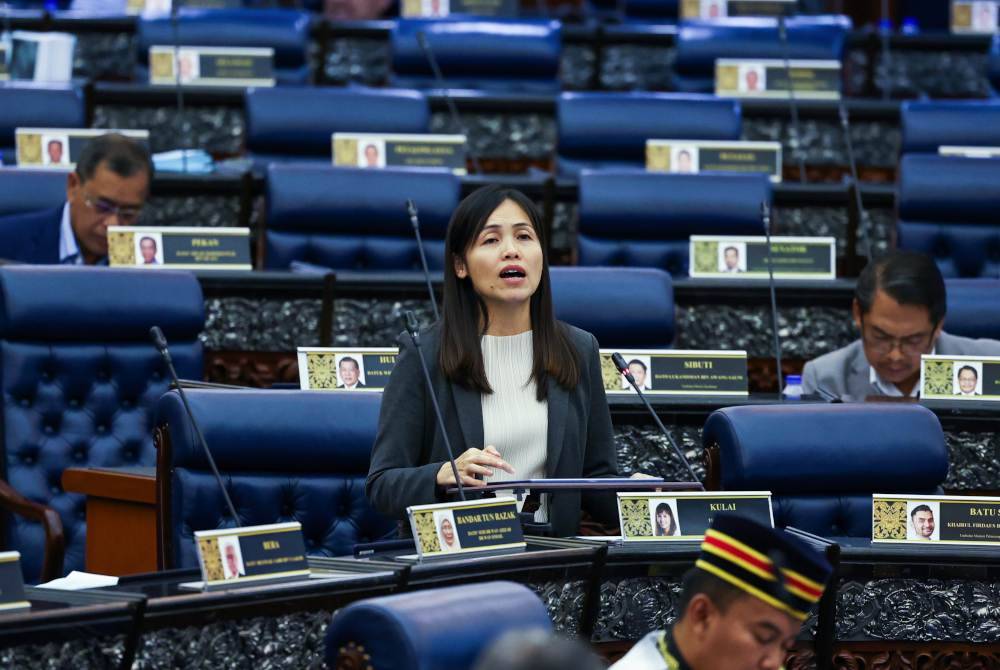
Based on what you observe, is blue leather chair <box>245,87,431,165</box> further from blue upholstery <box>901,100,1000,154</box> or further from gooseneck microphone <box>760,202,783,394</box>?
blue upholstery <box>901,100,1000,154</box>

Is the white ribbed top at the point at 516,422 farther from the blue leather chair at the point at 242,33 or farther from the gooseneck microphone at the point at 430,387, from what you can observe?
the blue leather chair at the point at 242,33

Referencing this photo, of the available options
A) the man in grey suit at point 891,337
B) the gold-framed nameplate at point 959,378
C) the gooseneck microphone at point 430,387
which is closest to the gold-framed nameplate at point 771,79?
the man in grey suit at point 891,337

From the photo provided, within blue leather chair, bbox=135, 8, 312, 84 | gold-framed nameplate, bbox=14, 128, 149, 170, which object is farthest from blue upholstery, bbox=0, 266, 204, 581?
blue leather chair, bbox=135, 8, 312, 84

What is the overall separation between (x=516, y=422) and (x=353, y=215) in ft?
7.97

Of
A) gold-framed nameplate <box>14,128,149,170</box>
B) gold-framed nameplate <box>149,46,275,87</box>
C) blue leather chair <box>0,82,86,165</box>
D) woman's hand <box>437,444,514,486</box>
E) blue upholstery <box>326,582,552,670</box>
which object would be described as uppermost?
gold-framed nameplate <box>149,46,275,87</box>

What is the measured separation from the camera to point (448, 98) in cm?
671

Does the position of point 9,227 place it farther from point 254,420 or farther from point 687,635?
point 687,635

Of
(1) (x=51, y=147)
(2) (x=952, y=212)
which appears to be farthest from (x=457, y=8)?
(2) (x=952, y=212)

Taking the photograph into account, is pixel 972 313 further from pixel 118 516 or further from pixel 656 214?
pixel 118 516

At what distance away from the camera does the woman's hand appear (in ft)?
9.41

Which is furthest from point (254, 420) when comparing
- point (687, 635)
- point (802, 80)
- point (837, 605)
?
point (802, 80)

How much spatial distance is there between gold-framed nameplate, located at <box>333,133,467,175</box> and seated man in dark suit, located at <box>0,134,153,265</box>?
109cm

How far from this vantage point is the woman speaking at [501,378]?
120 inches

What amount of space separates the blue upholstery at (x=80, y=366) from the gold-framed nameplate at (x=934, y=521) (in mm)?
1714
